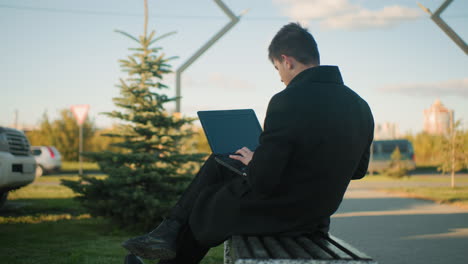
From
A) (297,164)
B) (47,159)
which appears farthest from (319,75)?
(47,159)

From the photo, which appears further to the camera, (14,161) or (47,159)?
(47,159)

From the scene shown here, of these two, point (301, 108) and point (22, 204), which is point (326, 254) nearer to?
point (301, 108)

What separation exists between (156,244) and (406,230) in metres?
5.45

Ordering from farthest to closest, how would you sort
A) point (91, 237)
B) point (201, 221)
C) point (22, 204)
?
1. point (22, 204)
2. point (91, 237)
3. point (201, 221)

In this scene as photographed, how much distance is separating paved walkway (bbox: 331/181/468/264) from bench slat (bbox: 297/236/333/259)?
2716 millimetres

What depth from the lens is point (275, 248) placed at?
2.37 m

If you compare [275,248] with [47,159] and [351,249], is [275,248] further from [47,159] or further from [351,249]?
[47,159]

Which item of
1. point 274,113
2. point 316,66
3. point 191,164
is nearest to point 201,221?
point 274,113

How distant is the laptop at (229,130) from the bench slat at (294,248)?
56cm

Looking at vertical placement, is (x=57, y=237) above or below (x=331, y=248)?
below

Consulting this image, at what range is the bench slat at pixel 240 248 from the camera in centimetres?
217

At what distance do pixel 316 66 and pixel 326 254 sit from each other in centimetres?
105

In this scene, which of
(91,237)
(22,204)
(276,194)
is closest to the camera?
(276,194)

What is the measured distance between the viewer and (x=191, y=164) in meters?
7.81
